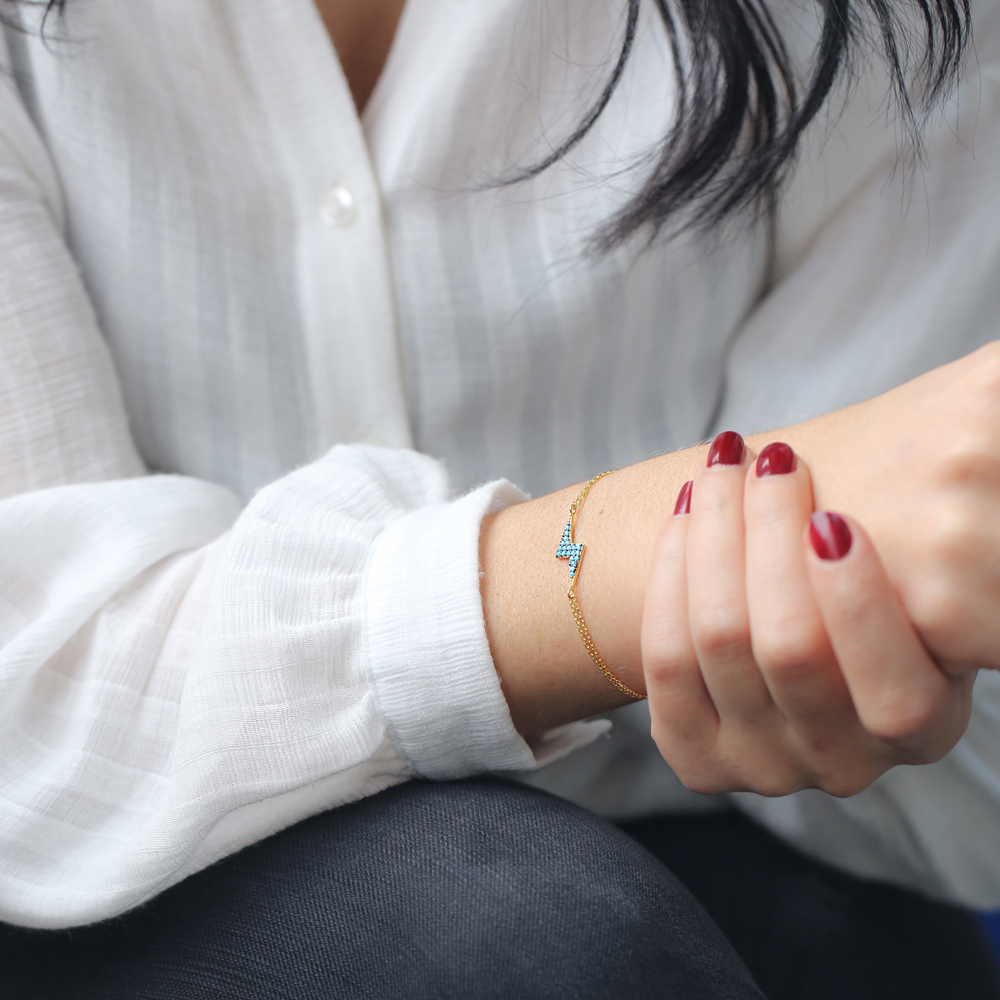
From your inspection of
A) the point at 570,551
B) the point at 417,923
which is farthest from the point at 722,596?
the point at 417,923

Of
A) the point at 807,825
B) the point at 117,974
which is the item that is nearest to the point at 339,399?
the point at 117,974

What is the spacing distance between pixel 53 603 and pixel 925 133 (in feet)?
2.43

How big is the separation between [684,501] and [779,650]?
9cm

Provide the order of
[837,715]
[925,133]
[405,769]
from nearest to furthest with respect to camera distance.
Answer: [837,715]
[405,769]
[925,133]

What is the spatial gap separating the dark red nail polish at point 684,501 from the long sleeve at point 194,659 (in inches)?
5.1

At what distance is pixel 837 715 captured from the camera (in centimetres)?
38

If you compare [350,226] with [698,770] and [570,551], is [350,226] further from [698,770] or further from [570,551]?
[698,770]

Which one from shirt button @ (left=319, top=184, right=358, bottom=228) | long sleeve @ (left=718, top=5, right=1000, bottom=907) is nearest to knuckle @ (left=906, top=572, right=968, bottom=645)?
long sleeve @ (left=718, top=5, right=1000, bottom=907)

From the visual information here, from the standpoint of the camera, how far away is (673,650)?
389mm

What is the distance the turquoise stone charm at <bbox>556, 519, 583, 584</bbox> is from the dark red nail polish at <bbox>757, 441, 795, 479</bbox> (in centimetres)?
12

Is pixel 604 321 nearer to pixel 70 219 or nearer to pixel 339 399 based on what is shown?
pixel 339 399

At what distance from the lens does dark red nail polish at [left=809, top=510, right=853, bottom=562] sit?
348 mm

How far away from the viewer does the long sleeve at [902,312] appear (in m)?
0.64

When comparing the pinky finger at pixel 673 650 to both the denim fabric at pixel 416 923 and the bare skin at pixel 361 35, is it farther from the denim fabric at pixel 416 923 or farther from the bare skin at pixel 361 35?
the bare skin at pixel 361 35
